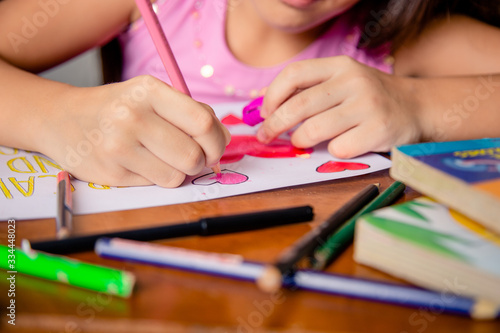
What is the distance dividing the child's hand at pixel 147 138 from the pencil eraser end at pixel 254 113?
0.43 feet

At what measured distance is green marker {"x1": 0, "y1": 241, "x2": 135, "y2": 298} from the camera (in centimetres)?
25

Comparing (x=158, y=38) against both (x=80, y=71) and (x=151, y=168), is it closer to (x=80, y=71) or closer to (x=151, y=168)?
(x=151, y=168)

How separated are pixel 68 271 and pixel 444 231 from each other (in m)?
0.21

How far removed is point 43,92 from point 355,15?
0.55 metres

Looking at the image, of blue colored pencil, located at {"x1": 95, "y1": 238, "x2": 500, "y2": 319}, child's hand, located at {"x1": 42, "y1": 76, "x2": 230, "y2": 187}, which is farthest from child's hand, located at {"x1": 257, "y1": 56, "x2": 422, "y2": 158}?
blue colored pencil, located at {"x1": 95, "y1": 238, "x2": 500, "y2": 319}

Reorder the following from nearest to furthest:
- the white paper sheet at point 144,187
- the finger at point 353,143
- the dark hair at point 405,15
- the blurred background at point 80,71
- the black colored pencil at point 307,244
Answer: the black colored pencil at point 307,244
the white paper sheet at point 144,187
the finger at point 353,143
the dark hair at point 405,15
the blurred background at point 80,71

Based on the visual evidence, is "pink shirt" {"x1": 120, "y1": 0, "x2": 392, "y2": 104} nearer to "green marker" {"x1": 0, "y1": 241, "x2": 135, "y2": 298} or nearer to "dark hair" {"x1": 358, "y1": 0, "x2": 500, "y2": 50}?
"dark hair" {"x1": 358, "y1": 0, "x2": 500, "y2": 50}

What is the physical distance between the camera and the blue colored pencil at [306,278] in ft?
0.78

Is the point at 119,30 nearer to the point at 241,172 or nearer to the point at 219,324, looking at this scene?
the point at 241,172

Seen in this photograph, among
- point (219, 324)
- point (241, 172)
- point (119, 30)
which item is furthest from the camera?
point (119, 30)

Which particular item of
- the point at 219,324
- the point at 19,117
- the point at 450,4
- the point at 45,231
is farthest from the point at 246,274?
the point at 450,4

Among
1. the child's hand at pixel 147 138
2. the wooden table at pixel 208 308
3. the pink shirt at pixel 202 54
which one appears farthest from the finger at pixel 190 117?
the pink shirt at pixel 202 54

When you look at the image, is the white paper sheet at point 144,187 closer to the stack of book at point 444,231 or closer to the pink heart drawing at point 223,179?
the pink heart drawing at point 223,179

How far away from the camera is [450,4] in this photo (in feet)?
2.54
